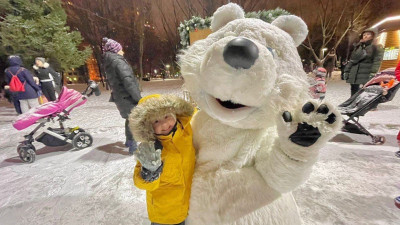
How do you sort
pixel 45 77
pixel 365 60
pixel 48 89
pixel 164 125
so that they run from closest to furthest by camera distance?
1. pixel 164 125
2. pixel 365 60
3. pixel 45 77
4. pixel 48 89

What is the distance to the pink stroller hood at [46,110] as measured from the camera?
2.97m

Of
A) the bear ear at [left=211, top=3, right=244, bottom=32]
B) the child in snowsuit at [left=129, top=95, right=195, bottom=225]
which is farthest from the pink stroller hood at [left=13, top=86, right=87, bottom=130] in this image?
the bear ear at [left=211, top=3, right=244, bottom=32]

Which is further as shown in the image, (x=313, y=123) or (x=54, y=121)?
(x=54, y=121)

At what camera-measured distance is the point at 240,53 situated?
2.46 feet

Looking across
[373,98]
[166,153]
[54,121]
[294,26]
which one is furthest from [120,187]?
[373,98]

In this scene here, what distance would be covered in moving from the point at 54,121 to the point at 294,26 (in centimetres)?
405

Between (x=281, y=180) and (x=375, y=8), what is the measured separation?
21742mm

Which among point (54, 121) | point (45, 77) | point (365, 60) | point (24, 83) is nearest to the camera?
point (54, 121)

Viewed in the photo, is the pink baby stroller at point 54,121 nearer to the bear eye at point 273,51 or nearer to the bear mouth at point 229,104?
the bear mouth at point 229,104

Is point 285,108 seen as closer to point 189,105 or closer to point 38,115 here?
point 189,105

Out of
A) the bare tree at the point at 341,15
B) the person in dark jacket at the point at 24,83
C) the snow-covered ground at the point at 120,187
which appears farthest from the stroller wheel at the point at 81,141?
the bare tree at the point at 341,15

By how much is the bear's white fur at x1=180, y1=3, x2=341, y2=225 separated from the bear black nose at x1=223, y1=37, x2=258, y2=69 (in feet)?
0.09

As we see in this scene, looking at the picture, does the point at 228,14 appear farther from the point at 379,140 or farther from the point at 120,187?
the point at 379,140

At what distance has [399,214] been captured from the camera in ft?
5.95
